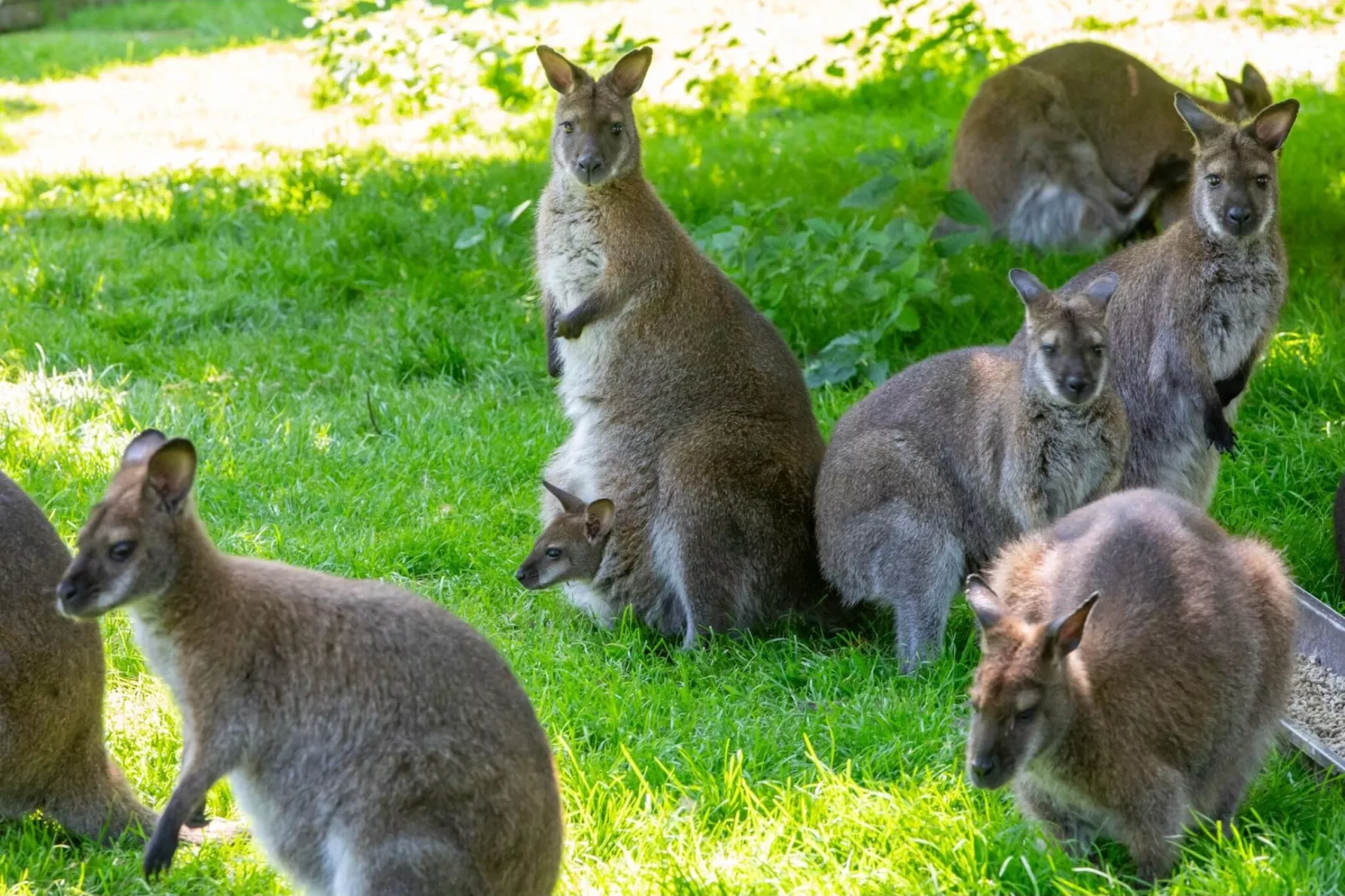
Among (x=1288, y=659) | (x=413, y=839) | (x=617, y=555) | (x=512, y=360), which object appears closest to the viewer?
(x=413, y=839)

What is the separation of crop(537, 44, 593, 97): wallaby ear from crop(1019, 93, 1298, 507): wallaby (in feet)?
6.04

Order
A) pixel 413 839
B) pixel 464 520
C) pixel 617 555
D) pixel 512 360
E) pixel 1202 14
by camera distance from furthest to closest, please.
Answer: pixel 1202 14 → pixel 512 360 → pixel 464 520 → pixel 617 555 → pixel 413 839

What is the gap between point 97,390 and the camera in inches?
267

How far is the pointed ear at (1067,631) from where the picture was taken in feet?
11.3

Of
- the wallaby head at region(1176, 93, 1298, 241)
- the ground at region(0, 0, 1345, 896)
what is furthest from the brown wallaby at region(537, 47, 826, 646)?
the wallaby head at region(1176, 93, 1298, 241)

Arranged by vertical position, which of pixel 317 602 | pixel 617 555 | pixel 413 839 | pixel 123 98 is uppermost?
pixel 317 602

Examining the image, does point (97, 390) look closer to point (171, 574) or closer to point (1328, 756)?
point (171, 574)

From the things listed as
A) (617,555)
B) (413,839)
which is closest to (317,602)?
(413,839)

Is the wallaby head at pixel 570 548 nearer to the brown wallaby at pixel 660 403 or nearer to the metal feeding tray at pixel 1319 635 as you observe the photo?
the brown wallaby at pixel 660 403

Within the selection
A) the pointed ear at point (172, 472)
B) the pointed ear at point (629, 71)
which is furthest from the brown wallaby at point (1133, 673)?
the pointed ear at point (629, 71)

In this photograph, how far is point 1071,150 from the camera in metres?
8.66

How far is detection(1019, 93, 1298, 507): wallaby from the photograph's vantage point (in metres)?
5.24

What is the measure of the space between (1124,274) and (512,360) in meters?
2.92

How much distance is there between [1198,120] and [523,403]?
314cm
